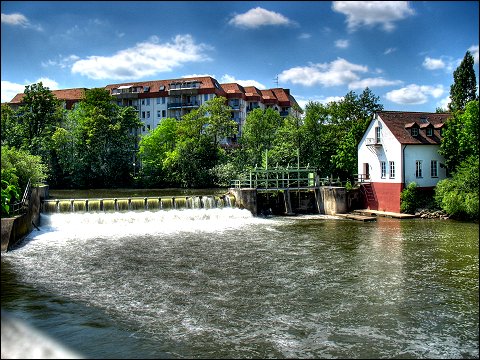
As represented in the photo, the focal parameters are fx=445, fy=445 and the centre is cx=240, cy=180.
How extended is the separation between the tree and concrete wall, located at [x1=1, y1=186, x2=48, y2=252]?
137 feet

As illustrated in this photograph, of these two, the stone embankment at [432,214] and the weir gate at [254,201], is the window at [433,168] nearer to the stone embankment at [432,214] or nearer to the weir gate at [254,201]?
the stone embankment at [432,214]

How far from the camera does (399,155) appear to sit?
1246 inches

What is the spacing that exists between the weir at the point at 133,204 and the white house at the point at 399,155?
11.1m

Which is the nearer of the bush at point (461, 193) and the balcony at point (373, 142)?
the bush at point (461, 193)

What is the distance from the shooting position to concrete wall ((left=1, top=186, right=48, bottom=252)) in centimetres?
1945

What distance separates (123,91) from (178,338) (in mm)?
77805

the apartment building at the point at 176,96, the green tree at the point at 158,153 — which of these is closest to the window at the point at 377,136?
the green tree at the point at 158,153

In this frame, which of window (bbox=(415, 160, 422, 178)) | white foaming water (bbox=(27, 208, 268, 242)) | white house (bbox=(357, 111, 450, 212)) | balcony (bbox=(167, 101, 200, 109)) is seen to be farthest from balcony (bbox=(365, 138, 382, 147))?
balcony (bbox=(167, 101, 200, 109))

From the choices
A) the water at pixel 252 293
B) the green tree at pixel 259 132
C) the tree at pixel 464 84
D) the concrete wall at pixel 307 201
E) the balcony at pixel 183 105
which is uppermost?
the balcony at pixel 183 105

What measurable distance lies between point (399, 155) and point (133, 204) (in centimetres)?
1903

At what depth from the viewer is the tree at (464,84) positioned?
47.7m

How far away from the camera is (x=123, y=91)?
81938mm


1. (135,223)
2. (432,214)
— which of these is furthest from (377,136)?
(135,223)

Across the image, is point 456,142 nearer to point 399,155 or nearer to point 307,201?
point 399,155
